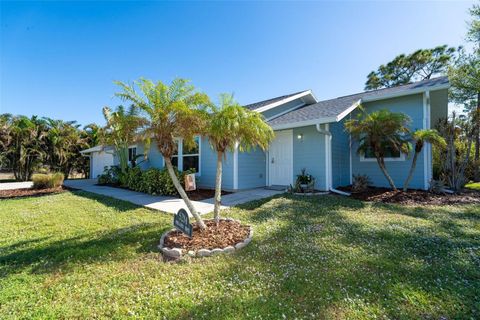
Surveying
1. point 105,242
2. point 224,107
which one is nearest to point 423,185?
point 224,107

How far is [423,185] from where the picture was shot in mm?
8234

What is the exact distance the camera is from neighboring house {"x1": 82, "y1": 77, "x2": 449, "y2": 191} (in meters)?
8.20

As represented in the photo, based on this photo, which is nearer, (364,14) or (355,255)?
(355,255)

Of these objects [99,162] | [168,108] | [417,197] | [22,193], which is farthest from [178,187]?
[99,162]

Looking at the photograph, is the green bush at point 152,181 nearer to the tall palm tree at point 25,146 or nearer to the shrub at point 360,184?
the shrub at point 360,184

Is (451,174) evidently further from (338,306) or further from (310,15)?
(338,306)

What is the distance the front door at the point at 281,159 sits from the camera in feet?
30.3

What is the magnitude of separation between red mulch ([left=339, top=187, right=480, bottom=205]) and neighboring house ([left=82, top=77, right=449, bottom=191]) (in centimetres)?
94

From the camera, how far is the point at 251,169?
370 inches

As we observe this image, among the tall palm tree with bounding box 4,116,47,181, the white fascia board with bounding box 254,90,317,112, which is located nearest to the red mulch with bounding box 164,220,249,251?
the white fascia board with bounding box 254,90,317,112

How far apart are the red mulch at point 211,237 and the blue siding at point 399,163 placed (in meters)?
7.40

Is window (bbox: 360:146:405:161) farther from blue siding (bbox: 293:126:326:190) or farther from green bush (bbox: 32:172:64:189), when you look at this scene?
green bush (bbox: 32:172:64:189)

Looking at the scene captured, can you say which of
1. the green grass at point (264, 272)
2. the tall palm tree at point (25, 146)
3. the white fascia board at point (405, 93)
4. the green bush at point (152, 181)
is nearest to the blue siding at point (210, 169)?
the green bush at point (152, 181)

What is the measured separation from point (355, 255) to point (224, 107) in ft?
10.6
